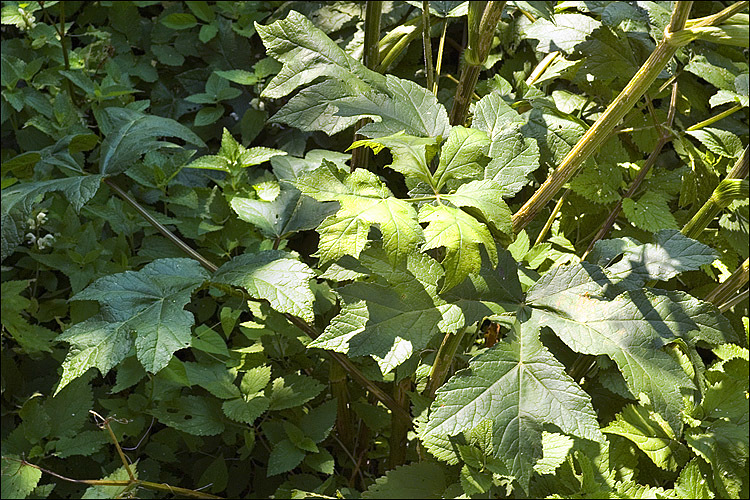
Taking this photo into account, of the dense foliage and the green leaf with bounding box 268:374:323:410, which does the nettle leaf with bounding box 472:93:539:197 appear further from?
the green leaf with bounding box 268:374:323:410

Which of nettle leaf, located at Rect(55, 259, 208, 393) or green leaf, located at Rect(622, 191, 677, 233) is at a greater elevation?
green leaf, located at Rect(622, 191, 677, 233)

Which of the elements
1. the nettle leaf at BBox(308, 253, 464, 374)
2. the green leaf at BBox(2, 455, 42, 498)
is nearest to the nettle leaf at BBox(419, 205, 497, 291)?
the nettle leaf at BBox(308, 253, 464, 374)

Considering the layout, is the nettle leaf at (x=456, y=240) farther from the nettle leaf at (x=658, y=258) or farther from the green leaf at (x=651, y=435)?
the green leaf at (x=651, y=435)

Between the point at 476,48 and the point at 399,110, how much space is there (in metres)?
0.16

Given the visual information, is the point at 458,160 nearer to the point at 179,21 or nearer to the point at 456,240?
the point at 456,240

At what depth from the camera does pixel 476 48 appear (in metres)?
1.11

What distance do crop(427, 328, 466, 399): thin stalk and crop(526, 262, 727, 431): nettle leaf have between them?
0.17 m

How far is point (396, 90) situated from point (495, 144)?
197mm

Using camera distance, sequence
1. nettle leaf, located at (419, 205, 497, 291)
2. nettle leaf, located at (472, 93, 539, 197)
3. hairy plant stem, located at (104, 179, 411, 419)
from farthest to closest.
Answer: hairy plant stem, located at (104, 179, 411, 419) → nettle leaf, located at (472, 93, 539, 197) → nettle leaf, located at (419, 205, 497, 291)

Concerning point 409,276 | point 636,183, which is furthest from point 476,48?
point 636,183

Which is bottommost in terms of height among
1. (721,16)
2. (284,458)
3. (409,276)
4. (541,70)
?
(284,458)

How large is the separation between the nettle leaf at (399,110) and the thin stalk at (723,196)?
548mm

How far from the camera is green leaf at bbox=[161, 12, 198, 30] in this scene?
251 cm

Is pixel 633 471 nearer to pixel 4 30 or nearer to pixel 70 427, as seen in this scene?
pixel 70 427
